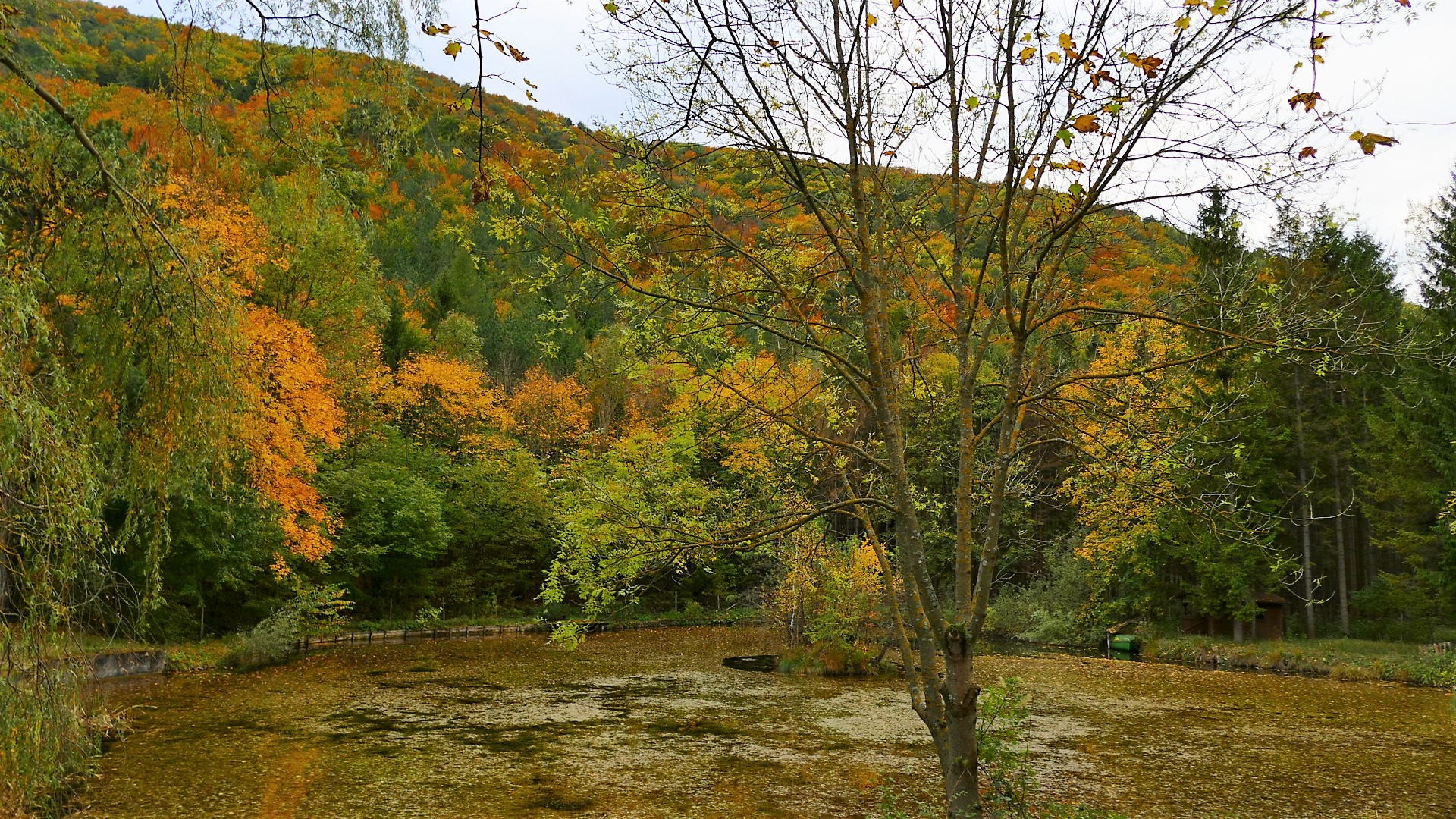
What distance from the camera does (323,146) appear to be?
459 centimetres

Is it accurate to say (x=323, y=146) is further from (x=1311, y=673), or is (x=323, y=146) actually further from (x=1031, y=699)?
(x=1311, y=673)

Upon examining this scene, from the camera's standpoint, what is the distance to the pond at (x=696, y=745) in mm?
8867

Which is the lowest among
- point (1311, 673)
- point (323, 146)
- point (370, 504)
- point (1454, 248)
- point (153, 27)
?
point (1311, 673)

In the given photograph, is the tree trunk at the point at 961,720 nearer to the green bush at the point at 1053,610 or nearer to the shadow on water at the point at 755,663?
the shadow on water at the point at 755,663

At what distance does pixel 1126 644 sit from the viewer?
24031mm

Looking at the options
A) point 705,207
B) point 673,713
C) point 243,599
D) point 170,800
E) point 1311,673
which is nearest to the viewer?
point 705,207

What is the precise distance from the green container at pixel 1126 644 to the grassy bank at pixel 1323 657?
0.94 ft

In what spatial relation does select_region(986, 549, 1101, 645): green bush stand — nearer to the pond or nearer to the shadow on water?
the pond


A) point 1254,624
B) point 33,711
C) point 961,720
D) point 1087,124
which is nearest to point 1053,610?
point 1254,624

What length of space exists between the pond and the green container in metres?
5.16

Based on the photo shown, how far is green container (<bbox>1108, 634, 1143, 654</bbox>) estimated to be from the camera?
2406cm

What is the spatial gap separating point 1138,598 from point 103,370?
85.4 ft

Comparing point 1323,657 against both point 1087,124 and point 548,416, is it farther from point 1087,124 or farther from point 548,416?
point 548,416

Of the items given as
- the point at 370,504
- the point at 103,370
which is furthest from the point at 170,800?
the point at 370,504
